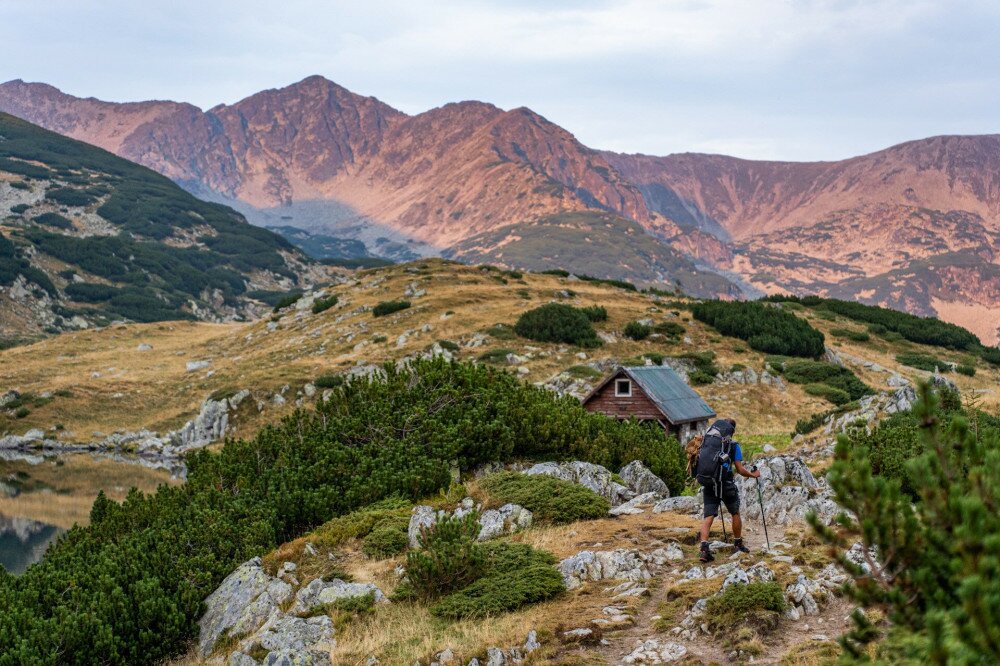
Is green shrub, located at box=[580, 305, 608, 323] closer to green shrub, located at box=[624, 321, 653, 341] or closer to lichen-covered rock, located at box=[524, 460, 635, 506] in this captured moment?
green shrub, located at box=[624, 321, 653, 341]

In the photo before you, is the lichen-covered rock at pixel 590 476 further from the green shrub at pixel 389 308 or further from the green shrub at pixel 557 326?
the green shrub at pixel 389 308

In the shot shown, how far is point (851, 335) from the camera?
220 feet

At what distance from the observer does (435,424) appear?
20141 millimetres

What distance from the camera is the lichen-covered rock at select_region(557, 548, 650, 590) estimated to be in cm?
1274

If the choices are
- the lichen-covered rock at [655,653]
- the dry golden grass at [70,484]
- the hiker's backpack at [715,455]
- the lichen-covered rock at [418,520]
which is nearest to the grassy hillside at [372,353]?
the dry golden grass at [70,484]

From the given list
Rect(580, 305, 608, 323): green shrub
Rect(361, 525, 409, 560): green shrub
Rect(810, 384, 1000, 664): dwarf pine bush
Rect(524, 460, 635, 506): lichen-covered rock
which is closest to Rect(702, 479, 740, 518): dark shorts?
Rect(524, 460, 635, 506): lichen-covered rock

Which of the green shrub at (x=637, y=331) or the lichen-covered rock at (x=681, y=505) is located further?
the green shrub at (x=637, y=331)

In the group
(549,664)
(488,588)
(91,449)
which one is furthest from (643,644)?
(91,449)

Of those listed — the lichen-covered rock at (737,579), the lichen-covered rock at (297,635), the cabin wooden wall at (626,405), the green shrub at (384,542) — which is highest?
the lichen-covered rock at (737,579)

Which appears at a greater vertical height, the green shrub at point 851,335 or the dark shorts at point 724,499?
the dark shorts at point 724,499

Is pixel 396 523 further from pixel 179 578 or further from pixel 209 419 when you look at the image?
pixel 209 419

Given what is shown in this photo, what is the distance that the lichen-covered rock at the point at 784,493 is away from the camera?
50.3 ft

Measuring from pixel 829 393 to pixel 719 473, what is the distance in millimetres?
38953

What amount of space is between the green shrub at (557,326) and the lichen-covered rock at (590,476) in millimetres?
36720
